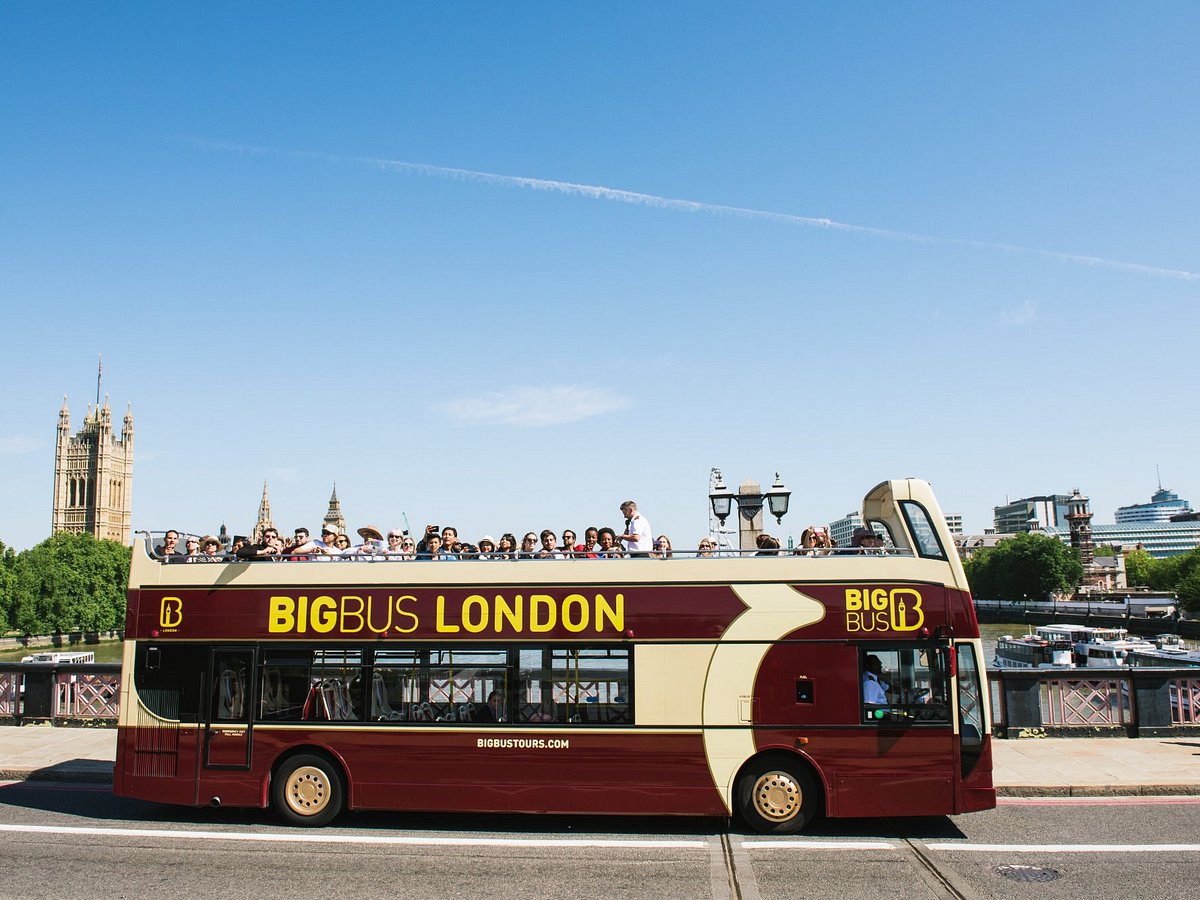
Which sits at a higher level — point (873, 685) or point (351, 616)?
point (351, 616)

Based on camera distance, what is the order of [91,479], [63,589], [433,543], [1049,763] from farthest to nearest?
[91,479] < [63,589] < [1049,763] < [433,543]

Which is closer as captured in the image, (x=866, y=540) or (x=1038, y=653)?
(x=866, y=540)

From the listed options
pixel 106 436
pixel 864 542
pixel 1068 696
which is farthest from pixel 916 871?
pixel 106 436

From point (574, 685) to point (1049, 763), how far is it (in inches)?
301

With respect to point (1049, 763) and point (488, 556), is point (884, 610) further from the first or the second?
point (1049, 763)

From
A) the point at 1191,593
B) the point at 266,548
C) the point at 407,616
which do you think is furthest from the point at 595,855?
the point at 1191,593

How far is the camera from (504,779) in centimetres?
1018

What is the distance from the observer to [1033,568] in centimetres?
13950

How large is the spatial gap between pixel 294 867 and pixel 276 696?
2.27m

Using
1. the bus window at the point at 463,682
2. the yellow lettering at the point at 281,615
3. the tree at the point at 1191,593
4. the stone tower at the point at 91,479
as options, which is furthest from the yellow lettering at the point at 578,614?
the stone tower at the point at 91,479

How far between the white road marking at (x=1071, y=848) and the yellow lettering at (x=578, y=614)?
4384 mm

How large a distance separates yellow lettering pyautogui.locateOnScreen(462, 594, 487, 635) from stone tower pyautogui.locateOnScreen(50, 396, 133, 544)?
568 feet

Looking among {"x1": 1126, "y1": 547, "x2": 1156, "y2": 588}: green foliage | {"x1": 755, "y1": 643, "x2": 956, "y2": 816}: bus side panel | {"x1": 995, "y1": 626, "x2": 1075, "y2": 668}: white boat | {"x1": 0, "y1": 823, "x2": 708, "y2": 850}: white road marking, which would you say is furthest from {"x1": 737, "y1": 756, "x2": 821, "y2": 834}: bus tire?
{"x1": 1126, "y1": 547, "x2": 1156, "y2": 588}: green foliage

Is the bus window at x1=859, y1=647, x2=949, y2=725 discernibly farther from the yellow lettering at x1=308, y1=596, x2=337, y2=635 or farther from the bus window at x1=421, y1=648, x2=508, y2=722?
the yellow lettering at x1=308, y1=596, x2=337, y2=635
